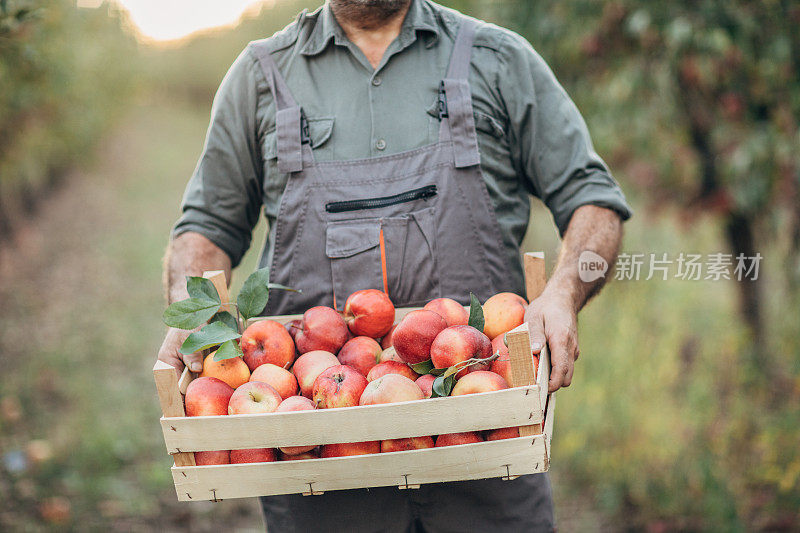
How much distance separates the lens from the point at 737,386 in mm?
4496

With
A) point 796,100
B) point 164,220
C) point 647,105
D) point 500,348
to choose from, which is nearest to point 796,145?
point 796,100

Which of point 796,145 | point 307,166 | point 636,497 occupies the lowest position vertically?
point 636,497

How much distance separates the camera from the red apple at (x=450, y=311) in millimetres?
1785

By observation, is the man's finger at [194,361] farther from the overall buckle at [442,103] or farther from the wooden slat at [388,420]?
the overall buckle at [442,103]

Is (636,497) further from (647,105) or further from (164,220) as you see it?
(164,220)

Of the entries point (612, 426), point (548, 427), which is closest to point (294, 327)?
point (548, 427)

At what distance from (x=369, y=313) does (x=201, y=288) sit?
41cm

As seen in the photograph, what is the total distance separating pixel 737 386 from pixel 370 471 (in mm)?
3648

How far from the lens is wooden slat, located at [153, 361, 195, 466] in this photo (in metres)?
1.55

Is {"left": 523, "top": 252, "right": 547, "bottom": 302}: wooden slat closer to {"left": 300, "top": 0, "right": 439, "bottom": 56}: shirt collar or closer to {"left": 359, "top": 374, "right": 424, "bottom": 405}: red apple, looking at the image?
{"left": 359, "top": 374, "right": 424, "bottom": 405}: red apple

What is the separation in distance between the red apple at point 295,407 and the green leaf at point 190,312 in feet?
1.02

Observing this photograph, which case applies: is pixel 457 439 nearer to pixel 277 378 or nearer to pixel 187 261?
pixel 277 378

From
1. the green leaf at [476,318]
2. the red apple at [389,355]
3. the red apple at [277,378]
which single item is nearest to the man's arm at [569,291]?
the green leaf at [476,318]

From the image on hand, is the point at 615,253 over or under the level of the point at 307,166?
under
